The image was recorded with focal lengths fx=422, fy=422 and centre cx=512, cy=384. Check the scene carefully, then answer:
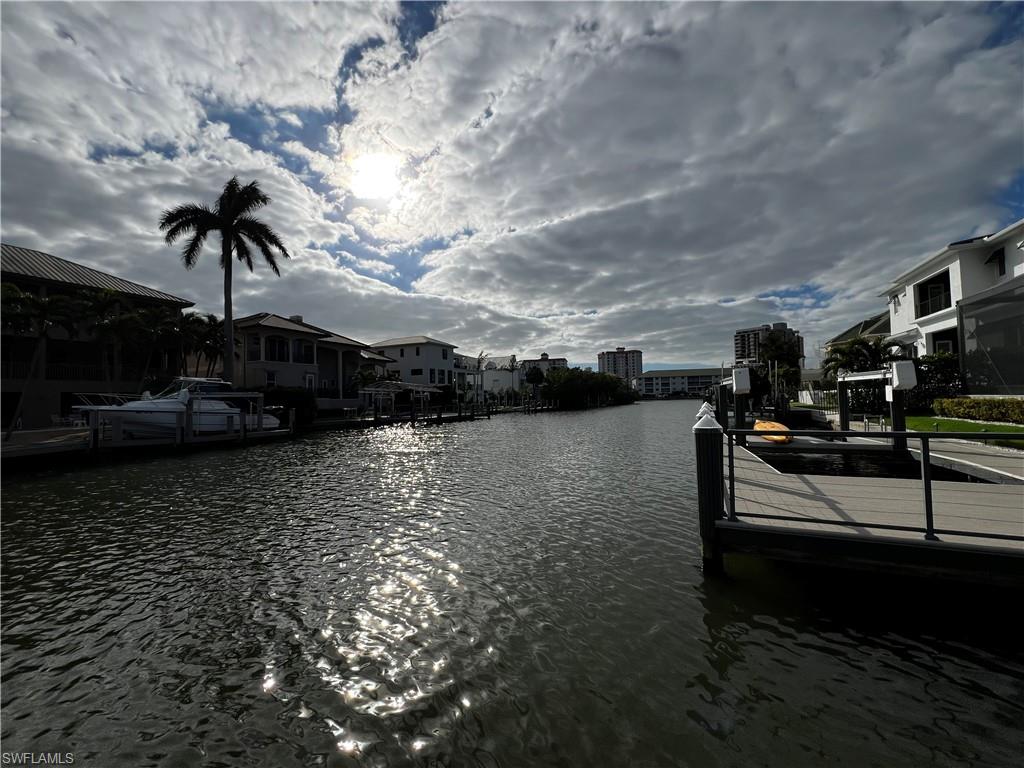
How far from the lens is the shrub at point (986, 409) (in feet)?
46.6

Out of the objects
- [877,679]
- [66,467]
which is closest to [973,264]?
[877,679]

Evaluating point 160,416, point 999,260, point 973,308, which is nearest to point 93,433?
point 160,416

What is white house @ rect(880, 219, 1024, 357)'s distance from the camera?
21.7 metres

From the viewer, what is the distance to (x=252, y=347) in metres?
36.9

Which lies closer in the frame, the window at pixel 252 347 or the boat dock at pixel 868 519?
the boat dock at pixel 868 519

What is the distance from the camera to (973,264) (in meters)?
23.5

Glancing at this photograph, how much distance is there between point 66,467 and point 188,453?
4.16 meters

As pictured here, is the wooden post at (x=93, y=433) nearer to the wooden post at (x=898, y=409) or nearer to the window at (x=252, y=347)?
the window at (x=252, y=347)

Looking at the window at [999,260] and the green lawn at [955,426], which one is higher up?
the window at [999,260]

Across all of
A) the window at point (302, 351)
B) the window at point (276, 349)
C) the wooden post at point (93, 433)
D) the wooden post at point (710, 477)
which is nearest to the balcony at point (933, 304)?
the wooden post at point (710, 477)

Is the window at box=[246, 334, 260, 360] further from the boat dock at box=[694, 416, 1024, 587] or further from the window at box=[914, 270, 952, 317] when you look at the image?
the window at box=[914, 270, 952, 317]

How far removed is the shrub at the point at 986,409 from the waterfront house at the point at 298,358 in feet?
133

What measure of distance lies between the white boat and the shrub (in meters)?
33.1

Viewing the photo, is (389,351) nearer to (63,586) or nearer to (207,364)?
(207,364)
